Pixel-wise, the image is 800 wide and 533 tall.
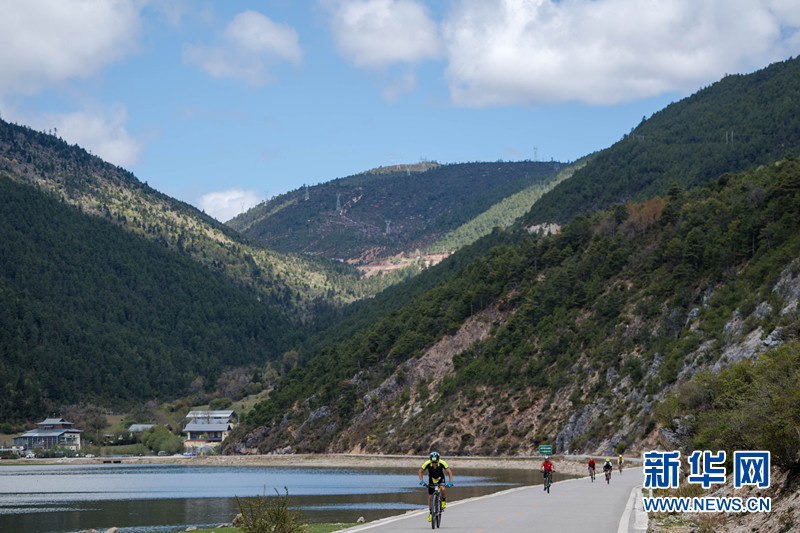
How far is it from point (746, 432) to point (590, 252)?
9214 centimetres

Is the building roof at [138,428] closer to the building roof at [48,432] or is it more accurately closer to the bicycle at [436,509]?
the building roof at [48,432]

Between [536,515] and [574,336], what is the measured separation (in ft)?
261

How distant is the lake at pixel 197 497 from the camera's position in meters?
48.6

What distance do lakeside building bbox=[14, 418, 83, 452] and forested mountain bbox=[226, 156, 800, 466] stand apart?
163 ft

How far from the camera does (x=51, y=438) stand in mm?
180875

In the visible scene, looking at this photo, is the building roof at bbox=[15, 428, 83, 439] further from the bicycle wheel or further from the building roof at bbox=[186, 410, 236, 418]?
the bicycle wheel

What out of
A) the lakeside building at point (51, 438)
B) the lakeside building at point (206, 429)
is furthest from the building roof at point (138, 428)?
the lakeside building at point (51, 438)

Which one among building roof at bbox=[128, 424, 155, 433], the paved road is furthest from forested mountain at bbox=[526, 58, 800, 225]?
the paved road

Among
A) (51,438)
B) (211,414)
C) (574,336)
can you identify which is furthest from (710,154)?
(51,438)

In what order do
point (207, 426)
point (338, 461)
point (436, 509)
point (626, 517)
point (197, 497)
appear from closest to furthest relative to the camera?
point (436, 509) < point (626, 517) < point (197, 497) < point (338, 461) < point (207, 426)

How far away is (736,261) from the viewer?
9250cm

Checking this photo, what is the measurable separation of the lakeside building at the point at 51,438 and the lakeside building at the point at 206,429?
21826 mm

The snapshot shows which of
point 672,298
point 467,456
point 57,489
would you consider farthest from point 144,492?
point 672,298

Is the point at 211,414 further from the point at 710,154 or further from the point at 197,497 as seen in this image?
the point at 197,497
